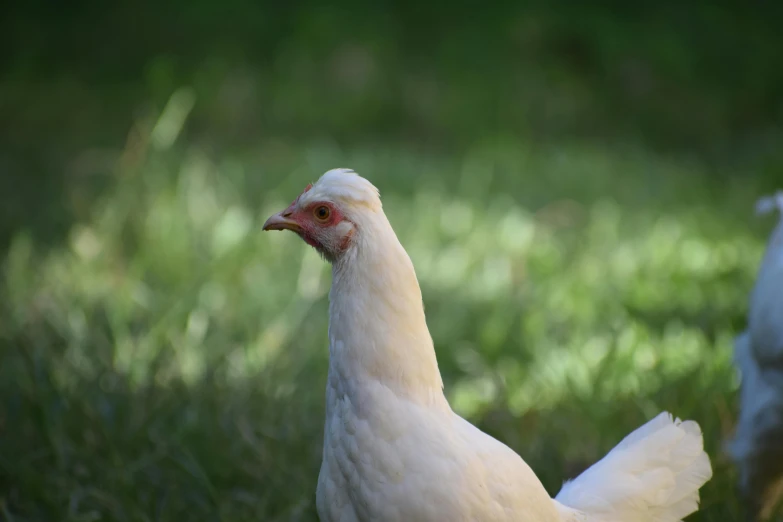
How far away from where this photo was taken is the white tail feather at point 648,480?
2109 millimetres

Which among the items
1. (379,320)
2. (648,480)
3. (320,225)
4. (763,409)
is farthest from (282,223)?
(763,409)

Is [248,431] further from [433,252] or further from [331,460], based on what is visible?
[433,252]

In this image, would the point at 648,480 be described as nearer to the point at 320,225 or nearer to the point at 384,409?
the point at 384,409

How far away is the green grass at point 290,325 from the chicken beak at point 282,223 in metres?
1.06

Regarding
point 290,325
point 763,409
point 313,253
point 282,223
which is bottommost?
point 290,325

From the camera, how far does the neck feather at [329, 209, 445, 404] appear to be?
1864mm

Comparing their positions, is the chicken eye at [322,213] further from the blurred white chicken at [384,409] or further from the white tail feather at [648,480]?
the white tail feather at [648,480]

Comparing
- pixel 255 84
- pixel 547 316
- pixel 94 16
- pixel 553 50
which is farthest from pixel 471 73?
pixel 547 316

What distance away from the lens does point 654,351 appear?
13.1ft

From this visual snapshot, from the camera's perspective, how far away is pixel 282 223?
1.96 metres

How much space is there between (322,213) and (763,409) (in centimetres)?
157

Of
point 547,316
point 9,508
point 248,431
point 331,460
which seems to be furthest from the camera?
point 547,316

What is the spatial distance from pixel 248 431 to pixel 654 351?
1.88 meters

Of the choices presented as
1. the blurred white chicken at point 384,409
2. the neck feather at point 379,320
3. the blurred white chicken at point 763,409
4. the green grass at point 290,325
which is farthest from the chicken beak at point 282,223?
the blurred white chicken at point 763,409
